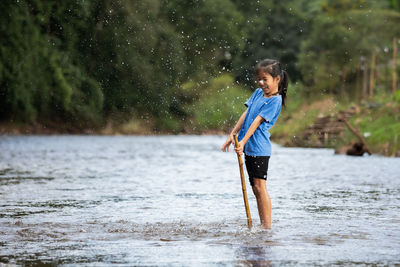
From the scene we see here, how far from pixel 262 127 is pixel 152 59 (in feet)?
141

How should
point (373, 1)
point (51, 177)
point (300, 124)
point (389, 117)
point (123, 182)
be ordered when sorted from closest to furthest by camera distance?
point (123, 182) < point (51, 177) < point (389, 117) < point (300, 124) < point (373, 1)

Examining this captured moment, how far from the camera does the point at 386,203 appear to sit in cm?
1011

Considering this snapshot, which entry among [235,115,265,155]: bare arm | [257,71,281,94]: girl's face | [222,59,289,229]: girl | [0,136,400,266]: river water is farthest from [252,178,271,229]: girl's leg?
[257,71,281,94]: girl's face

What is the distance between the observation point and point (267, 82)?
25.0 feet

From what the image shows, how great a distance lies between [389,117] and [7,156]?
12167mm

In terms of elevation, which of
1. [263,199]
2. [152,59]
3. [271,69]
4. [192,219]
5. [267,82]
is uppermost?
[152,59]

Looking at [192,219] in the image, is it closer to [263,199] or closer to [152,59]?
[263,199]

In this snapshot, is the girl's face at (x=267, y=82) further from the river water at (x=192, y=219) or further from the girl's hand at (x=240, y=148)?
the river water at (x=192, y=219)

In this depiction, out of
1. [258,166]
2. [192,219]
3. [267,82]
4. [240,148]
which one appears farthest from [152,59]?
[240,148]

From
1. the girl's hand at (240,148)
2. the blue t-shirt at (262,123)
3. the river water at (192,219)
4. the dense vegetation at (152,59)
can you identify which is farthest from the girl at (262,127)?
the dense vegetation at (152,59)

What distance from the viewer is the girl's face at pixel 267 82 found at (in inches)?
299

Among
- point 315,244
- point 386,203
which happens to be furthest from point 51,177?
point 315,244

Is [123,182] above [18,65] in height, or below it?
below

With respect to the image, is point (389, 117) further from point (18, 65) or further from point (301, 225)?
point (18, 65)
